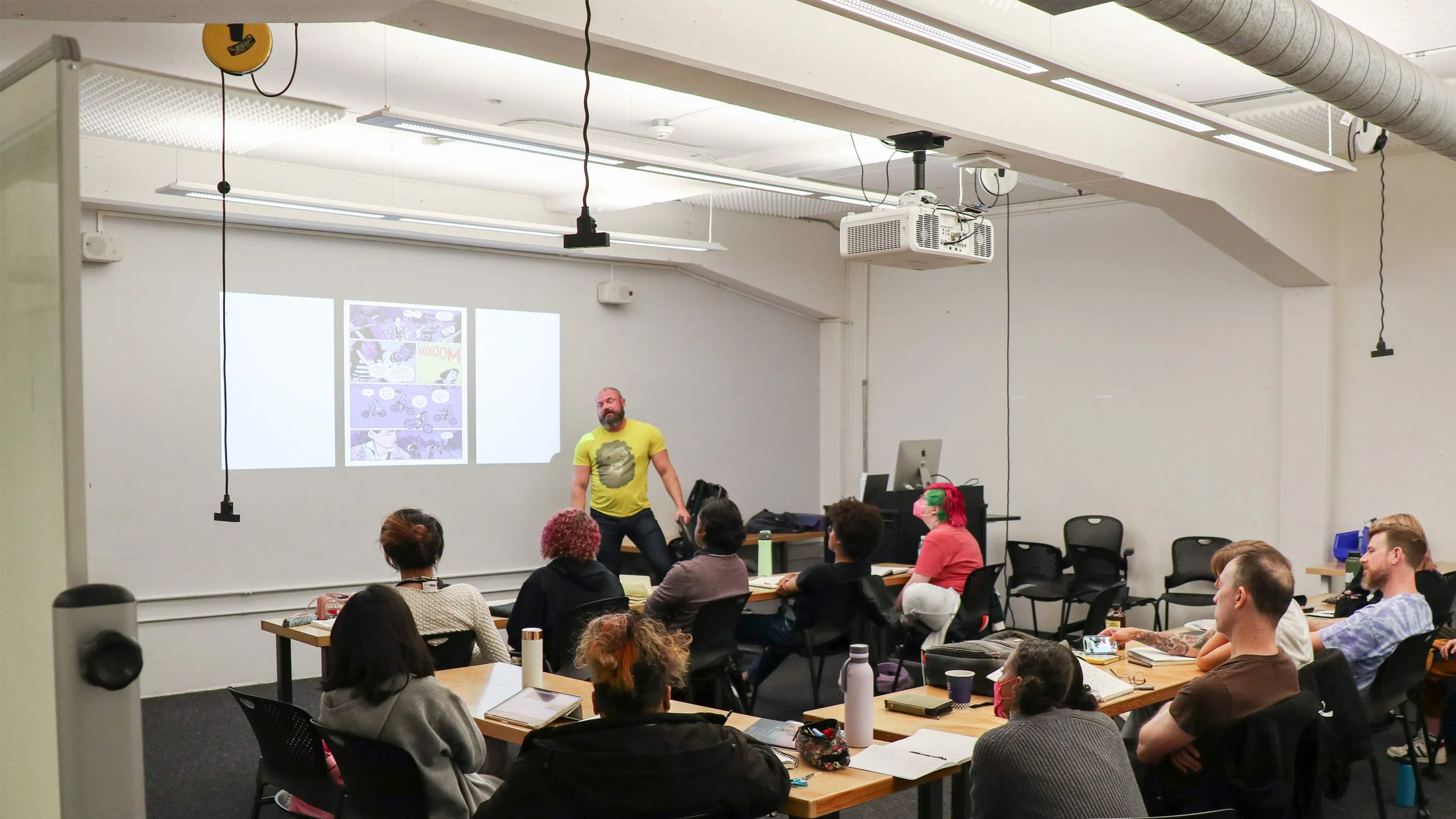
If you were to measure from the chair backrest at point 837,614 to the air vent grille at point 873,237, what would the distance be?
149 centimetres

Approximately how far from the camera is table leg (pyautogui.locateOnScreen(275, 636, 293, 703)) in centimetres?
490

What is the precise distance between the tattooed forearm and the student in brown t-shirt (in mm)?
974

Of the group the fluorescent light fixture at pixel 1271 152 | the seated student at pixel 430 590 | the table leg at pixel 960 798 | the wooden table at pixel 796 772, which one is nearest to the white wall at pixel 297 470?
the seated student at pixel 430 590

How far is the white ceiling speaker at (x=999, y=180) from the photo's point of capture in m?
6.17

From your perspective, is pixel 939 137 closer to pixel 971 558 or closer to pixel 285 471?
pixel 971 558

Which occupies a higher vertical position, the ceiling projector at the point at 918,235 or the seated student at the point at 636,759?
the ceiling projector at the point at 918,235

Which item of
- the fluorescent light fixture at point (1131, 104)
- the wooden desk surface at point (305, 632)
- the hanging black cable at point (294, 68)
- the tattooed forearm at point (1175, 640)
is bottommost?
the wooden desk surface at point (305, 632)

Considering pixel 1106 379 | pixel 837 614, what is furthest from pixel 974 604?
pixel 1106 379

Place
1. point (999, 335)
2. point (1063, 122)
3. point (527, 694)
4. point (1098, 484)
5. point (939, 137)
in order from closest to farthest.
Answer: point (527, 694), point (939, 137), point (1063, 122), point (1098, 484), point (999, 335)

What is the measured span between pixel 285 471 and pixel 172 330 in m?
1.03

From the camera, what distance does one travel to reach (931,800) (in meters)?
2.80

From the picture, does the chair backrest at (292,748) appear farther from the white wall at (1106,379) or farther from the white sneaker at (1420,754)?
the white wall at (1106,379)

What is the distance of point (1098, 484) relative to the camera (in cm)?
798

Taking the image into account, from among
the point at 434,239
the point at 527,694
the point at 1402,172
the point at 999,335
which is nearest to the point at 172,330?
the point at 434,239
